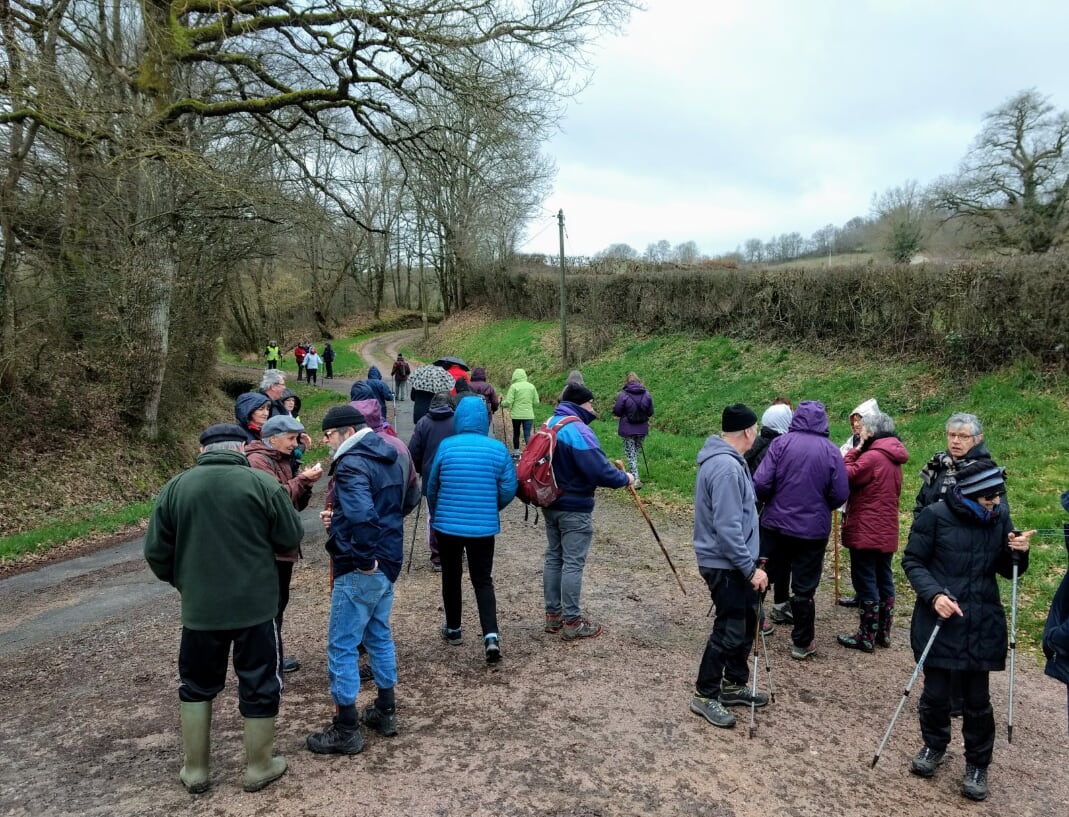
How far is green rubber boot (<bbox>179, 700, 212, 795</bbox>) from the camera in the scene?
3.49 m

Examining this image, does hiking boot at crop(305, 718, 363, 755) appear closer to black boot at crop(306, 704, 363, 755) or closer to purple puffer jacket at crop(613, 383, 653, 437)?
black boot at crop(306, 704, 363, 755)

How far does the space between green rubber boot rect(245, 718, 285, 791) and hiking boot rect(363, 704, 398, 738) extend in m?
0.67

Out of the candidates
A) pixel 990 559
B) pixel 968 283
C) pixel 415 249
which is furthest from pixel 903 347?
pixel 415 249

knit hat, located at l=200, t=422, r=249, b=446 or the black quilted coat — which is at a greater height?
knit hat, located at l=200, t=422, r=249, b=446

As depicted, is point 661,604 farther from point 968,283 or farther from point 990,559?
point 968,283

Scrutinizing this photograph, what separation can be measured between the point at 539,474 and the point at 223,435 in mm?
2305

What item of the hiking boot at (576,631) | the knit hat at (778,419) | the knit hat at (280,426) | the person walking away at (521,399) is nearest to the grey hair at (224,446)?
the knit hat at (280,426)

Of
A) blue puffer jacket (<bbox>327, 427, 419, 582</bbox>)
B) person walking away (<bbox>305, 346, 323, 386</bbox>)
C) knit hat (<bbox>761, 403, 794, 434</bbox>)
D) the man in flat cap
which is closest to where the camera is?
the man in flat cap

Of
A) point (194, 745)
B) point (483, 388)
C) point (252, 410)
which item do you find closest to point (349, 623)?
point (194, 745)

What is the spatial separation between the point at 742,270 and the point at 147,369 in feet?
50.5

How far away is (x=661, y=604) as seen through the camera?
6.31 meters

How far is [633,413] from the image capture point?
1055 cm

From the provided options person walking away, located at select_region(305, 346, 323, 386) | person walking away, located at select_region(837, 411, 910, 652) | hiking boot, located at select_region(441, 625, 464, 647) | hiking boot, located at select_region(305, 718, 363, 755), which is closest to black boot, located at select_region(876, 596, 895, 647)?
person walking away, located at select_region(837, 411, 910, 652)

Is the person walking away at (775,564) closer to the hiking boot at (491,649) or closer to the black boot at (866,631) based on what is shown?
the black boot at (866,631)
